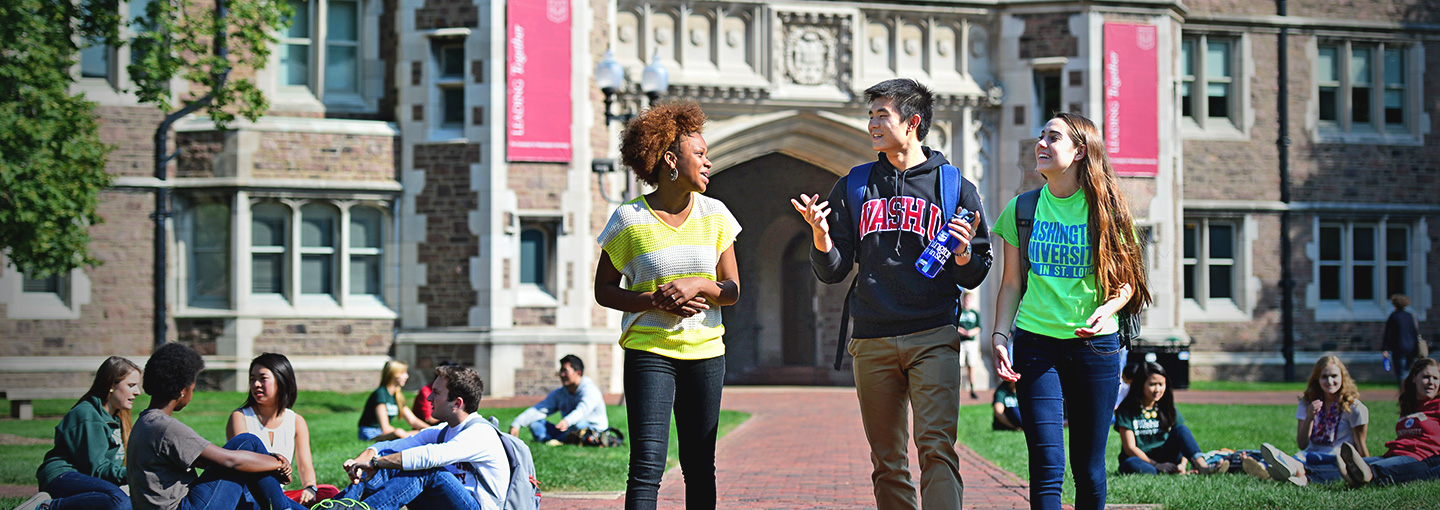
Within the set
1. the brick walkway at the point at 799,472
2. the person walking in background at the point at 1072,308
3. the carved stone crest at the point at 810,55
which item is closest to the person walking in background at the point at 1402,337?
the brick walkway at the point at 799,472

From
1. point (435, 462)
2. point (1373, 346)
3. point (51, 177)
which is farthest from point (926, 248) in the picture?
point (1373, 346)

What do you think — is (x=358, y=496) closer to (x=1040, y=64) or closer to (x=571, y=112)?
(x=571, y=112)

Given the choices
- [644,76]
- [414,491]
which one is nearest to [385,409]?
[414,491]

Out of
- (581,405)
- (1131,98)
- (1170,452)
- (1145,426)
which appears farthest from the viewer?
(1131,98)

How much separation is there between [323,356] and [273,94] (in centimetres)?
354

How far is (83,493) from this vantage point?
536 centimetres

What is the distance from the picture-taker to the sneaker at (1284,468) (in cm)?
718

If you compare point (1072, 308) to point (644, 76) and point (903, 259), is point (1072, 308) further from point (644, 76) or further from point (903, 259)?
point (644, 76)

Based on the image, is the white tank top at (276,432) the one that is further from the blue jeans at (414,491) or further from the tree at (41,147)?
the tree at (41,147)

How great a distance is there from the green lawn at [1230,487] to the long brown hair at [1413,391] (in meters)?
0.79

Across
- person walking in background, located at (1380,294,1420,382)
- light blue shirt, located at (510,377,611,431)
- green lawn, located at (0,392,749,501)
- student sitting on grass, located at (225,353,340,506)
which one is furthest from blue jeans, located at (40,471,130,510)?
person walking in background, located at (1380,294,1420,382)

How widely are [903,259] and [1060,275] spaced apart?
55 cm

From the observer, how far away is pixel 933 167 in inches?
179

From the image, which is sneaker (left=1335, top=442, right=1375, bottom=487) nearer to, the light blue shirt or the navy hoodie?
the navy hoodie
